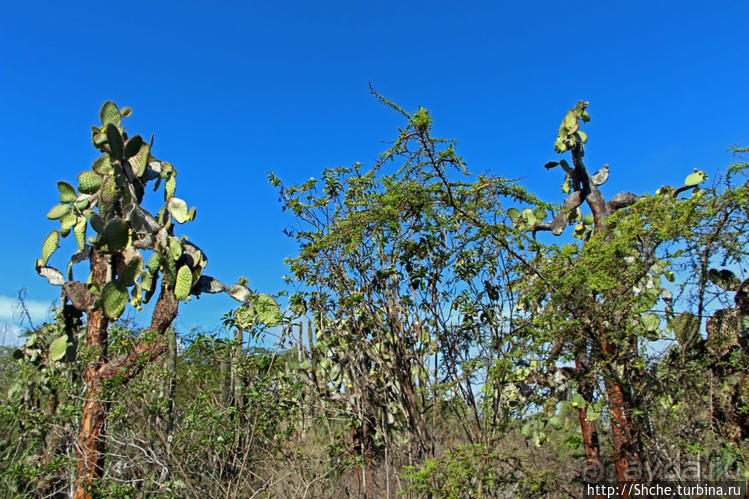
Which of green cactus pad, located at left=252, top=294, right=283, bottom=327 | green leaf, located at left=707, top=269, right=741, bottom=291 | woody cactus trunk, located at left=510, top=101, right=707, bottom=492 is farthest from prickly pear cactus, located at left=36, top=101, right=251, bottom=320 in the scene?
green leaf, located at left=707, top=269, right=741, bottom=291

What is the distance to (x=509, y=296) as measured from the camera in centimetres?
371

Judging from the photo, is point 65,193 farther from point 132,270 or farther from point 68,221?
point 132,270

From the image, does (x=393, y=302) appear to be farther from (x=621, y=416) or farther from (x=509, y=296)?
(x=621, y=416)

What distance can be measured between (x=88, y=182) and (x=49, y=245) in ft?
3.31

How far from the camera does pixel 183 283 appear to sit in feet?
16.4

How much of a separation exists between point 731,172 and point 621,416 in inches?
65.0

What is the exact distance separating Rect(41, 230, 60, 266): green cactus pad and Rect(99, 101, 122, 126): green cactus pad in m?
1.34

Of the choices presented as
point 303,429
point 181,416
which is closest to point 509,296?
point 303,429

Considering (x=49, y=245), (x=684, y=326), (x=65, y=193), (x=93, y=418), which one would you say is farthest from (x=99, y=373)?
(x=684, y=326)

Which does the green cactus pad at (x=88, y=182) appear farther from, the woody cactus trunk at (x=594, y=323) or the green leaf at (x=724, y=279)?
the green leaf at (x=724, y=279)

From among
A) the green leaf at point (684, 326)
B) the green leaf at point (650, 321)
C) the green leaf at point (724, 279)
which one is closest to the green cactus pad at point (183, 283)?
the green leaf at point (650, 321)

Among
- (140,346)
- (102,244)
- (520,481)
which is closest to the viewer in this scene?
(520,481)

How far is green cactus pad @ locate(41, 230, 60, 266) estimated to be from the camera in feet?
18.9

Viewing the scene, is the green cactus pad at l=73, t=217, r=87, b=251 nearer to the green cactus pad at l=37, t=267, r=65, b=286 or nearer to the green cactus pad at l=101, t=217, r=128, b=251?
the green cactus pad at l=37, t=267, r=65, b=286
